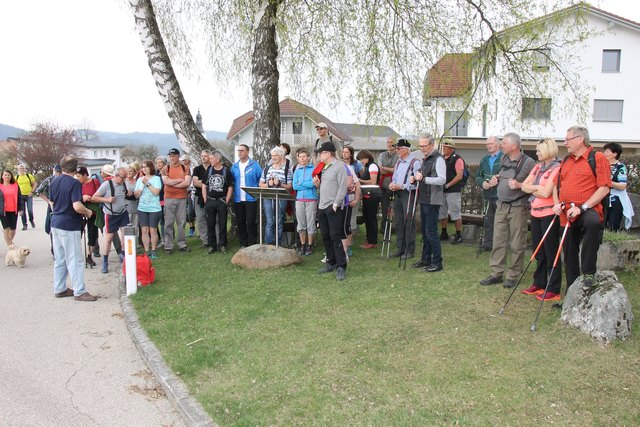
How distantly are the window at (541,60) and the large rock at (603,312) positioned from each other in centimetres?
616

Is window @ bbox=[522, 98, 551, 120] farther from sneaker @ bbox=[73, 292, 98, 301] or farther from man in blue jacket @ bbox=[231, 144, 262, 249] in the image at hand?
sneaker @ bbox=[73, 292, 98, 301]

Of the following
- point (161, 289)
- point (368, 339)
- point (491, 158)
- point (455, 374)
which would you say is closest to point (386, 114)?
point (491, 158)

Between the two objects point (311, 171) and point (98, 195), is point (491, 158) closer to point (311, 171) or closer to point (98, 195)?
point (311, 171)

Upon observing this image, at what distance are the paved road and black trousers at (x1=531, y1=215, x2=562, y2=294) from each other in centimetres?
454

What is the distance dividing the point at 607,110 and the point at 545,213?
31386 mm

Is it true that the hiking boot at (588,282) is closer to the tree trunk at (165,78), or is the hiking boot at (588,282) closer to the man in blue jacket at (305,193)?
the man in blue jacket at (305,193)

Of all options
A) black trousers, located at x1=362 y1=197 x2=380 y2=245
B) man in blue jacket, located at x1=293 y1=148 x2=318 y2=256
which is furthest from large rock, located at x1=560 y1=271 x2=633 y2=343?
black trousers, located at x1=362 y1=197 x2=380 y2=245

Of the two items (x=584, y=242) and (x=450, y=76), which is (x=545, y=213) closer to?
(x=584, y=242)

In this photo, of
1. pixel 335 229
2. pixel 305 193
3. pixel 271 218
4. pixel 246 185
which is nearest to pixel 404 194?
pixel 305 193

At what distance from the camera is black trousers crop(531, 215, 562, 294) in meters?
6.20

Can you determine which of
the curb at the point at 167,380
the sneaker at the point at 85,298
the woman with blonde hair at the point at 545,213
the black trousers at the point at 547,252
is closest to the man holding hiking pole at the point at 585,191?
the woman with blonde hair at the point at 545,213

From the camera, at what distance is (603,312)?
4965 mm

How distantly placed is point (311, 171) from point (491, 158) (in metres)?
3.23

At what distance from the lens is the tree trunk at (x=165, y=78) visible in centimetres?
1118
